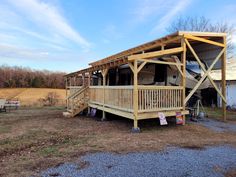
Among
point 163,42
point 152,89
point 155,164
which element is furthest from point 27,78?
point 155,164

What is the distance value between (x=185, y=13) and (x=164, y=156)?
26.8 m

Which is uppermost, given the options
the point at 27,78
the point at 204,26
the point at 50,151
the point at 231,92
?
the point at 204,26

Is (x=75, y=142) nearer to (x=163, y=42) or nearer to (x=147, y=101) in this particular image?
(x=147, y=101)

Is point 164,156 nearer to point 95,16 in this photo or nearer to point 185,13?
point 95,16

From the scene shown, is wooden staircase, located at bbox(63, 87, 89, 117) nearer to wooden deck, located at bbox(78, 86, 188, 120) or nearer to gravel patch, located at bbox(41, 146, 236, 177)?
Result: wooden deck, located at bbox(78, 86, 188, 120)

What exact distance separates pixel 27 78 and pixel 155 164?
A: 77.7ft

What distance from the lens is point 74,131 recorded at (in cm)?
777

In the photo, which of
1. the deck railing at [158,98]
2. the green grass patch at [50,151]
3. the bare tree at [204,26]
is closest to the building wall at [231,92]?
the deck railing at [158,98]

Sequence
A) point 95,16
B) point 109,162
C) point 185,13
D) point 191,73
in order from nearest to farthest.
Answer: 1. point 109,162
2. point 191,73
3. point 95,16
4. point 185,13

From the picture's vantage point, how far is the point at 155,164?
4.27 meters

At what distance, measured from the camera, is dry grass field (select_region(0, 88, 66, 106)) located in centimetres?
1988

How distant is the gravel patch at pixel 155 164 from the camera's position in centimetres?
381

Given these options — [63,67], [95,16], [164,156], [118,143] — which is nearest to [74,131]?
[118,143]

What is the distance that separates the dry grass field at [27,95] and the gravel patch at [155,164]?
1665 centimetres
